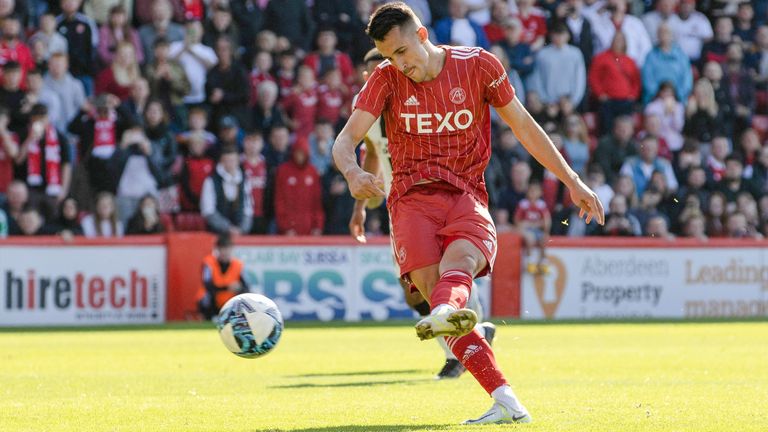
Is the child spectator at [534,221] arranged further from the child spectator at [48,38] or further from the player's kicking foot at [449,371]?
the player's kicking foot at [449,371]

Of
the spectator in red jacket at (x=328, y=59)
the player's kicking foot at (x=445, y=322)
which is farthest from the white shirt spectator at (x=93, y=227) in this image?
the player's kicking foot at (x=445, y=322)

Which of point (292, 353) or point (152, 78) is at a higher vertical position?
point (152, 78)

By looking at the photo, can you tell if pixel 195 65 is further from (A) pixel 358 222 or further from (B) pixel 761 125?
(A) pixel 358 222

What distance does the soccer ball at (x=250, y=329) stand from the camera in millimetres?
9484

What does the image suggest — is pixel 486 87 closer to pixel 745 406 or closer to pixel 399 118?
pixel 399 118

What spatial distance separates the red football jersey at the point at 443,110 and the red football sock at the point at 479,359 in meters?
0.88

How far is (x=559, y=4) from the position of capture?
23.9 metres

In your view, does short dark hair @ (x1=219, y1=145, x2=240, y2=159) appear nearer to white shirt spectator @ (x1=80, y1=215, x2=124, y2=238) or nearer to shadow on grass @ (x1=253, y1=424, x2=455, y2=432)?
white shirt spectator @ (x1=80, y1=215, x2=124, y2=238)

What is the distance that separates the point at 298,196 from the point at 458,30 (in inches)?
161

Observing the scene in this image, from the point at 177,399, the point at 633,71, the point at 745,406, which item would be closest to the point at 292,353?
the point at 177,399

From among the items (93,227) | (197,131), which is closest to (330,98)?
(197,131)

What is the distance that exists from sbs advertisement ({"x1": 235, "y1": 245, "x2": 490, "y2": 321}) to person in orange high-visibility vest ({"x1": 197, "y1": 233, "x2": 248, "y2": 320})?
43cm

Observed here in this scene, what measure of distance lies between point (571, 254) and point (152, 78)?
688 centimetres

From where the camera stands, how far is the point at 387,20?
286 inches
